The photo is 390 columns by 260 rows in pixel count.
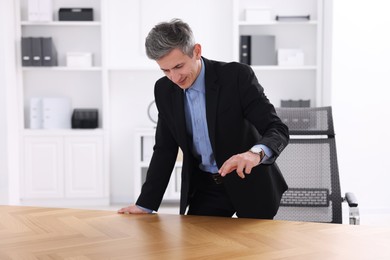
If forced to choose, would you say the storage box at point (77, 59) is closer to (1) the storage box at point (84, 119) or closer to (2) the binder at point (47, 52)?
(2) the binder at point (47, 52)

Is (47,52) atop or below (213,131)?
atop

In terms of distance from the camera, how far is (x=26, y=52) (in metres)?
5.45

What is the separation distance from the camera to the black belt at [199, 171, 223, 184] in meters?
2.33

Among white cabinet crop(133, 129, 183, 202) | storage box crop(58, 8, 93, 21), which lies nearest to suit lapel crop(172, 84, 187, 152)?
white cabinet crop(133, 129, 183, 202)

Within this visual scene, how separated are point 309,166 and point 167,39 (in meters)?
1.03

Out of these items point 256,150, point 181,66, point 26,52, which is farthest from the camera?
point 26,52

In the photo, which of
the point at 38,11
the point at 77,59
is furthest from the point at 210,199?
the point at 38,11

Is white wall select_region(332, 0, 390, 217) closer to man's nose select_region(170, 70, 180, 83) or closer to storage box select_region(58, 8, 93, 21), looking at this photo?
storage box select_region(58, 8, 93, 21)

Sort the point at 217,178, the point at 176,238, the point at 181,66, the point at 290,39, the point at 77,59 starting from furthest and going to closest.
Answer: the point at 290,39
the point at 77,59
the point at 217,178
the point at 181,66
the point at 176,238

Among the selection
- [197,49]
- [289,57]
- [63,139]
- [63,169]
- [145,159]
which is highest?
[289,57]

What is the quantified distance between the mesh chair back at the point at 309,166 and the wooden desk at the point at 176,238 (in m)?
0.68

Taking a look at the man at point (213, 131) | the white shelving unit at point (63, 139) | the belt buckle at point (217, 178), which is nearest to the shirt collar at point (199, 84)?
the man at point (213, 131)

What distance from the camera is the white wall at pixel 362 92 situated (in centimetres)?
524

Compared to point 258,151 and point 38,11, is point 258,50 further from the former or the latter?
point 258,151
